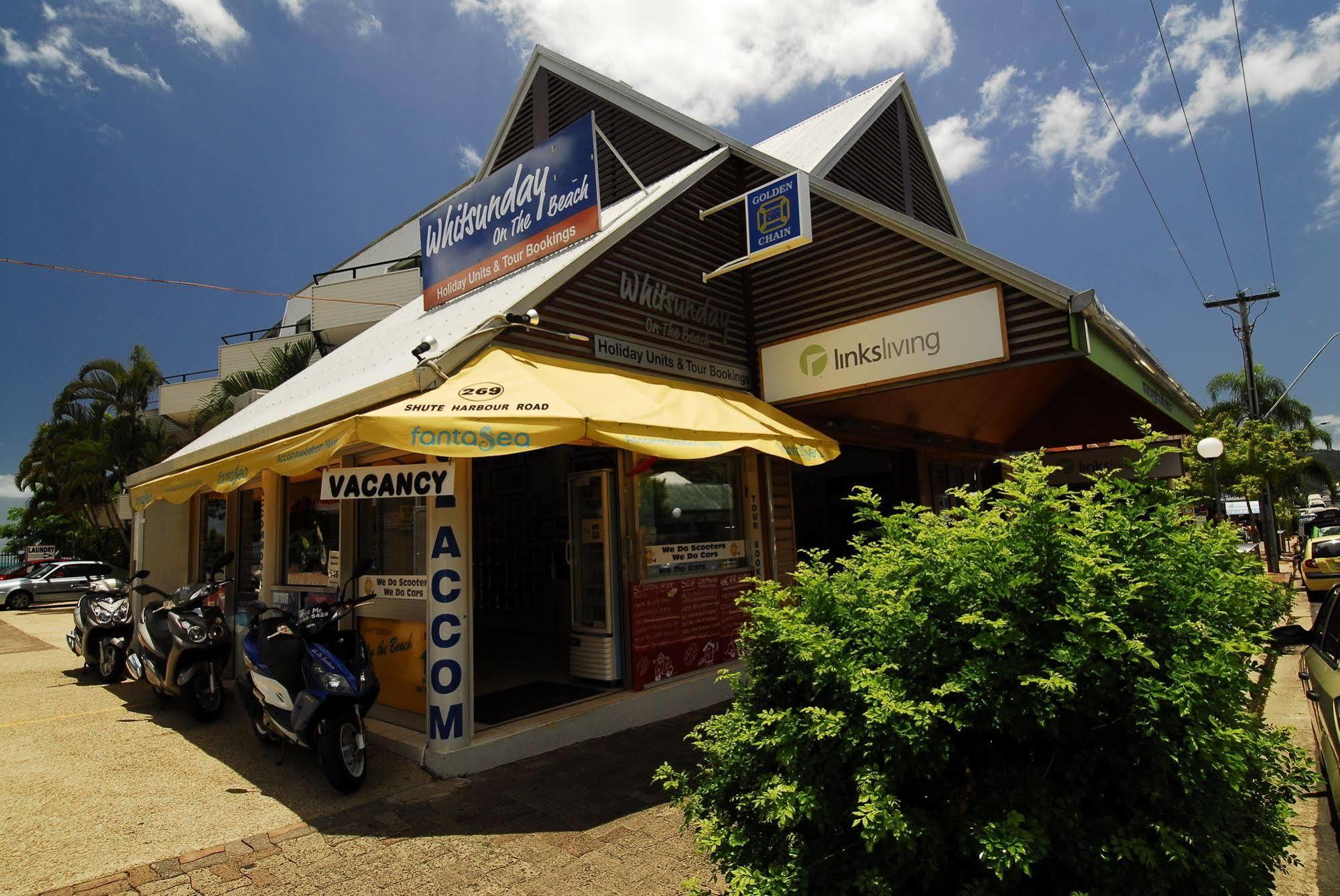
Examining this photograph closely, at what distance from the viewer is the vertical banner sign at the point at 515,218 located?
7.09 metres

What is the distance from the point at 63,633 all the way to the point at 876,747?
18.4 m

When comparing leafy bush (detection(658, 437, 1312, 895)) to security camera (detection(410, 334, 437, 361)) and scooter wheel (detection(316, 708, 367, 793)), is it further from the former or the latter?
security camera (detection(410, 334, 437, 361))

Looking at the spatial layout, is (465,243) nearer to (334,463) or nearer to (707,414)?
(334,463)

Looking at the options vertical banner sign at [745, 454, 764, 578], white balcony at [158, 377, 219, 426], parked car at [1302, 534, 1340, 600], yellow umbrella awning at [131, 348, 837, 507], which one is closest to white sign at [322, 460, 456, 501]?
yellow umbrella awning at [131, 348, 837, 507]

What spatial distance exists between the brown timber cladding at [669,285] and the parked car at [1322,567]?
13.8 metres

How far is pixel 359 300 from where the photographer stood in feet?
87.7

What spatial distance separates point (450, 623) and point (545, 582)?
5693 millimetres

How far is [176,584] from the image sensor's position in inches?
389

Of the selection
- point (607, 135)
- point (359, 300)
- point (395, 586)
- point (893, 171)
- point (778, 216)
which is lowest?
point (395, 586)

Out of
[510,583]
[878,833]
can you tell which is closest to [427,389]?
[878,833]

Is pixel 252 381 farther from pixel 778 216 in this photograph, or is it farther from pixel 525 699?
pixel 778 216

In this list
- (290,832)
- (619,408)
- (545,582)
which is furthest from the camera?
(545,582)

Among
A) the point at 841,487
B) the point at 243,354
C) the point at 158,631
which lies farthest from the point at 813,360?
the point at 243,354

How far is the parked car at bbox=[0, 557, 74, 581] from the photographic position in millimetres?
26016
